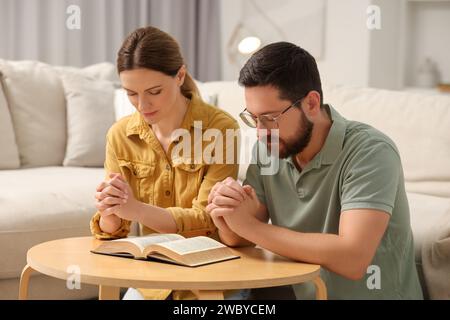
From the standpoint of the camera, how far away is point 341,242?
1.52 m

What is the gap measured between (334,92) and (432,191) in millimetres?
516

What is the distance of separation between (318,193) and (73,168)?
157 centimetres

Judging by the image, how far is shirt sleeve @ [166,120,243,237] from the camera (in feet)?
5.96

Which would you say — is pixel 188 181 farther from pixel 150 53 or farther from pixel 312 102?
pixel 312 102

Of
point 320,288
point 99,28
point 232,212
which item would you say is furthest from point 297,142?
point 99,28

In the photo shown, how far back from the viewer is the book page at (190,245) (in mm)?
1563

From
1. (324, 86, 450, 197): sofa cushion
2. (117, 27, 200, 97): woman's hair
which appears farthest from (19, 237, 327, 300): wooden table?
(324, 86, 450, 197): sofa cushion

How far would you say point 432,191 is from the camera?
98.3 inches

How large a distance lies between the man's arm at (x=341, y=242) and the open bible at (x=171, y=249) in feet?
0.30

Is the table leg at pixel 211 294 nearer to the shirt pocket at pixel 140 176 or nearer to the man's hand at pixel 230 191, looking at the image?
the man's hand at pixel 230 191

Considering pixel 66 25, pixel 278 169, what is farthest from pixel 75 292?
pixel 66 25

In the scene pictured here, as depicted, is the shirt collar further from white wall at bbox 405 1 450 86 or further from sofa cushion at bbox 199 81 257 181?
white wall at bbox 405 1 450 86

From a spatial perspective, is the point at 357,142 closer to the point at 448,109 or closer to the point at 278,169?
the point at 278,169
